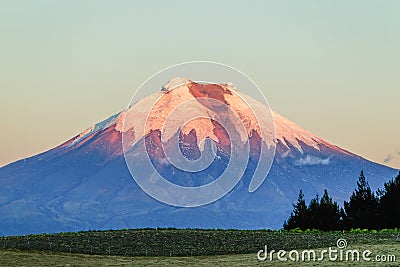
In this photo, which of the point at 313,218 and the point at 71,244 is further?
the point at 313,218

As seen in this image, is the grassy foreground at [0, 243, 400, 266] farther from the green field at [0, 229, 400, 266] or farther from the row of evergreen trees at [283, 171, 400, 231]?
the row of evergreen trees at [283, 171, 400, 231]

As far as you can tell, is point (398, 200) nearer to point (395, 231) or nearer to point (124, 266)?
point (395, 231)

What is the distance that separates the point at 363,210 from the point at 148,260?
38.0 meters

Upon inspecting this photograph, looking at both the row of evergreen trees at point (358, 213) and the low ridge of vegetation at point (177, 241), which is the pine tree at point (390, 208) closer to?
the row of evergreen trees at point (358, 213)

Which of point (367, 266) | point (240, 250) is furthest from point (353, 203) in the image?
point (367, 266)

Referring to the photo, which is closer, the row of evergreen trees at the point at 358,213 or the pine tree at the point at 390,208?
the pine tree at the point at 390,208

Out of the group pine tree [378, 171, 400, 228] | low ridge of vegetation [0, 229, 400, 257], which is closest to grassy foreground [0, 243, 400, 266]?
low ridge of vegetation [0, 229, 400, 257]

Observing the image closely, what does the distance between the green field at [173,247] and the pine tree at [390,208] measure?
28.8ft

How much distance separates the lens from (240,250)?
6172 cm

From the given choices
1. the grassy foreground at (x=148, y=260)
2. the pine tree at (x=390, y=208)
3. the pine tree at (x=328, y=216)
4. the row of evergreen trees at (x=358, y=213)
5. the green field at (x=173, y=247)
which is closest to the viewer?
the grassy foreground at (x=148, y=260)

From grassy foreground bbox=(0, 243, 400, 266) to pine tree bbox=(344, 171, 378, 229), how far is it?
2589cm

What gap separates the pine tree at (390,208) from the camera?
82.5 metres

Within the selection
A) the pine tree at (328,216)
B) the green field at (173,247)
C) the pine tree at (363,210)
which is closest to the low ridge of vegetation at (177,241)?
the green field at (173,247)

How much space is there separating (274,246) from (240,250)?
315 cm
